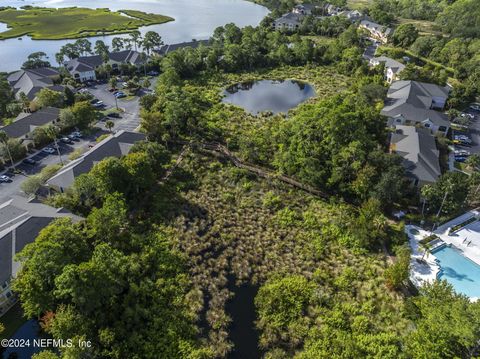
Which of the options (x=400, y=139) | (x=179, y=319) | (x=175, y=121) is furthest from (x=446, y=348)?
(x=175, y=121)

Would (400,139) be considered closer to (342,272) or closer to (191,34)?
(342,272)

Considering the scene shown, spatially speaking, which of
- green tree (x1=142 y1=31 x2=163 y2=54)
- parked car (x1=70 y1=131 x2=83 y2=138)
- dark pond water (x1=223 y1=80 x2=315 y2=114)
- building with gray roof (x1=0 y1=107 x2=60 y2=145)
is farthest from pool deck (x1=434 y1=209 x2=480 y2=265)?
green tree (x1=142 y1=31 x2=163 y2=54)

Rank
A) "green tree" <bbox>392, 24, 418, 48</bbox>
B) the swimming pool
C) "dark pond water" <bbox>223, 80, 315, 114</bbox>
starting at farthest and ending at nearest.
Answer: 1. "green tree" <bbox>392, 24, 418, 48</bbox>
2. "dark pond water" <bbox>223, 80, 315, 114</bbox>
3. the swimming pool

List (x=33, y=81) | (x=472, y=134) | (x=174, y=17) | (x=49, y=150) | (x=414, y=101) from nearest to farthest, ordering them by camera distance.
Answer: (x=49, y=150) < (x=472, y=134) < (x=414, y=101) < (x=33, y=81) < (x=174, y=17)

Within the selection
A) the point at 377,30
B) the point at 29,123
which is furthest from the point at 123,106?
the point at 377,30

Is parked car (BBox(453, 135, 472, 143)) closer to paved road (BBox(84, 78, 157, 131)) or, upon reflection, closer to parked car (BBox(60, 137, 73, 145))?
paved road (BBox(84, 78, 157, 131))

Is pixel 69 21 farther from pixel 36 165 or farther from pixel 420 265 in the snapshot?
pixel 420 265
